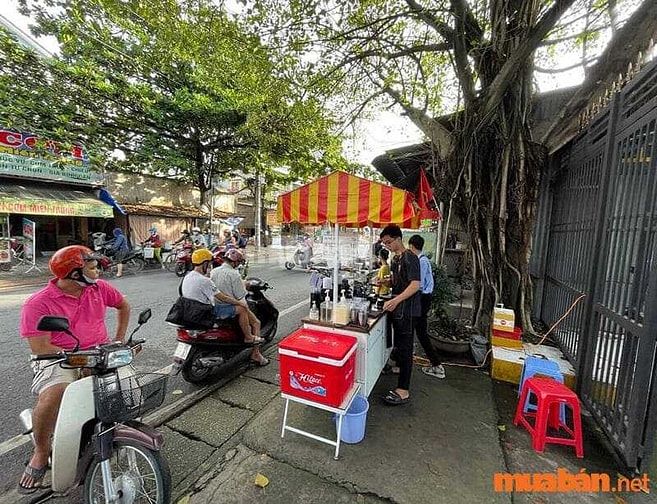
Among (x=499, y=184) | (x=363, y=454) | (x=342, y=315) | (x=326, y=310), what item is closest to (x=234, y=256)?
(x=326, y=310)

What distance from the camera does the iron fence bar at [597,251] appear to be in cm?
Answer: 314

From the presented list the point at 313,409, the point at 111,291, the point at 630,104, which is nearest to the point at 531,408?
the point at 313,409

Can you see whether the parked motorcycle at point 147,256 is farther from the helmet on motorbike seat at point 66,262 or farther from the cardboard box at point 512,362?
the cardboard box at point 512,362

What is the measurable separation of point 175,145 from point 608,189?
15.2 m

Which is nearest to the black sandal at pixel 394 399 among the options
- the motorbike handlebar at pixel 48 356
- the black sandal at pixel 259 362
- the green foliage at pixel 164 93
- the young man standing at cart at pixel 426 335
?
the young man standing at cart at pixel 426 335

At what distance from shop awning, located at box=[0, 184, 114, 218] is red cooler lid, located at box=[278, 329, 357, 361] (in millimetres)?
12409

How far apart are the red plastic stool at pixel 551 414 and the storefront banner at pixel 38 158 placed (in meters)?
12.5

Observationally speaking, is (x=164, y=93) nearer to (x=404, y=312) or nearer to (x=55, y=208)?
(x=55, y=208)

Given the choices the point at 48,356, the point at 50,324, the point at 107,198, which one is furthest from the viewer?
the point at 107,198

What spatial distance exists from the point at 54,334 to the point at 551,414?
419 centimetres

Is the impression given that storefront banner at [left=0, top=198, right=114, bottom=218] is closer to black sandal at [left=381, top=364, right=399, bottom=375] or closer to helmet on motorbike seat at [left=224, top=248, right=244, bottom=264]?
helmet on motorbike seat at [left=224, top=248, right=244, bottom=264]

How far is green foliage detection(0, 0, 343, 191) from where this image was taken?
4984 mm

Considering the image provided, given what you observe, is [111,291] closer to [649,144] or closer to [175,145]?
[649,144]

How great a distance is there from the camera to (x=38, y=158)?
11109 mm
